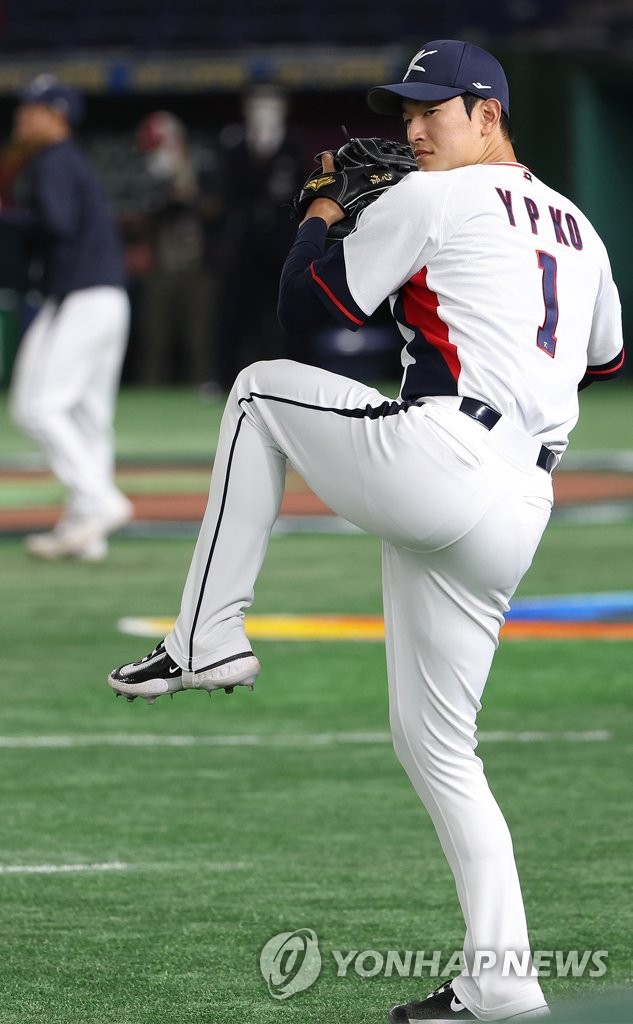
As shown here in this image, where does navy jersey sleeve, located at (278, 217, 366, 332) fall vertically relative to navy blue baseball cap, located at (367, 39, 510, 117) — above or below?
below

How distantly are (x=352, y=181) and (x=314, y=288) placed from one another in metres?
0.35

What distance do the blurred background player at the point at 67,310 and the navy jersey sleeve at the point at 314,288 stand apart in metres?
7.43

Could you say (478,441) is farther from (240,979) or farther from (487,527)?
(240,979)

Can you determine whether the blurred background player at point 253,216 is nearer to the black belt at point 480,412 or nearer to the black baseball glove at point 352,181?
the black baseball glove at point 352,181

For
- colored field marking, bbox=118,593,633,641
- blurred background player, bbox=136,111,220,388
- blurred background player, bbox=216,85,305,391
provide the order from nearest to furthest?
1. colored field marking, bbox=118,593,633,641
2. blurred background player, bbox=216,85,305,391
3. blurred background player, bbox=136,111,220,388

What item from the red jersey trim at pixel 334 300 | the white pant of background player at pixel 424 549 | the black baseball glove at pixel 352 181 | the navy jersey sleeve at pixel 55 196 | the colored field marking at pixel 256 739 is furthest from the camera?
the navy jersey sleeve at pixel 55 196

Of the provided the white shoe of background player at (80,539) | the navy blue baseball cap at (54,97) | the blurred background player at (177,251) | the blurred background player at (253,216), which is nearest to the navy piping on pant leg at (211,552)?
the white shoe of background player at (80,539)

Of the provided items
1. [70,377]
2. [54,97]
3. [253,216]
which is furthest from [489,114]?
[253,216]

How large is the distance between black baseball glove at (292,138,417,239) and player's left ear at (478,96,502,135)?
249mm

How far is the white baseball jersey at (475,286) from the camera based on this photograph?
4184mm

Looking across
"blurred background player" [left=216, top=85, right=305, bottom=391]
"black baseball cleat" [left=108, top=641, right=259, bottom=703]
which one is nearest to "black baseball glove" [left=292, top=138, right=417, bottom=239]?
"black baseball cleat" [left=108, top=641, right=259, bottom=703]

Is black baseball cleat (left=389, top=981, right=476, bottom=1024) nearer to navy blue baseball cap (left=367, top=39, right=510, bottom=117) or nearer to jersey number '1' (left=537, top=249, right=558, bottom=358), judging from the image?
jersey number '1' (left=537, top=249, right=558, bottom=358)

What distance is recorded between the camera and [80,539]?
1196cm

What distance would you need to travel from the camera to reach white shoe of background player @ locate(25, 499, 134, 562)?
11875 millimetres
